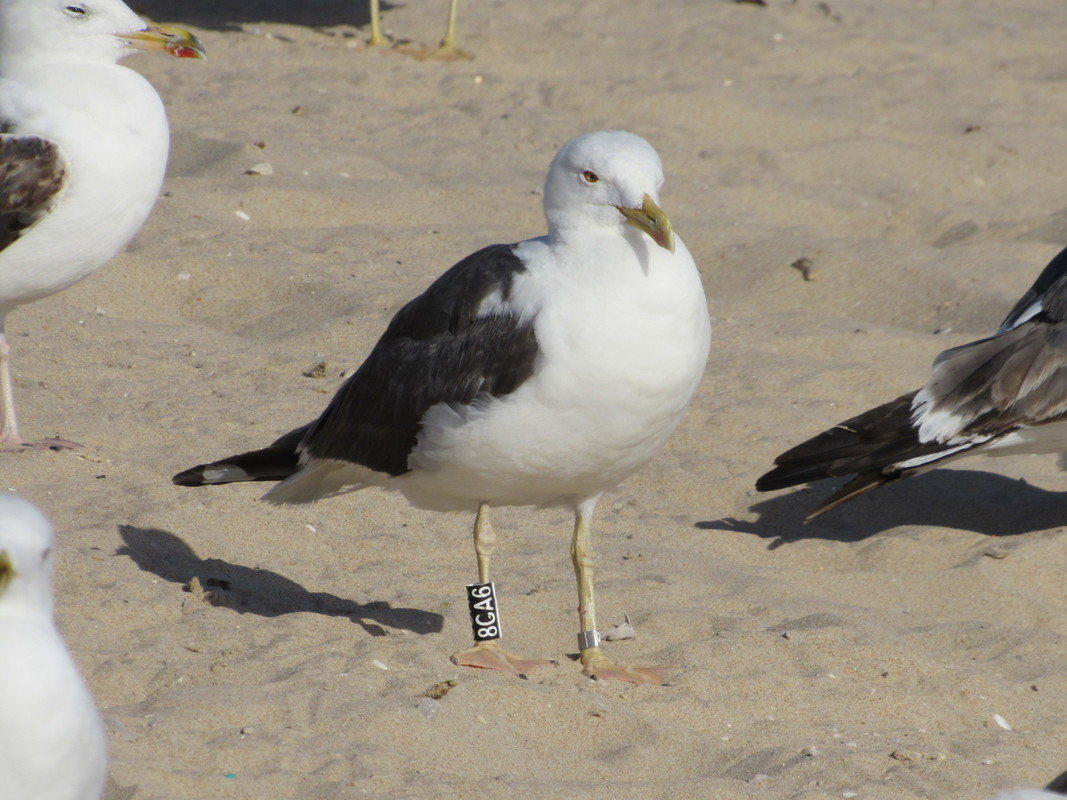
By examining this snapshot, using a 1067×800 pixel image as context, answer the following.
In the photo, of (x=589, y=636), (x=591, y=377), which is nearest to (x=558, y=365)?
(x=591, y=377)

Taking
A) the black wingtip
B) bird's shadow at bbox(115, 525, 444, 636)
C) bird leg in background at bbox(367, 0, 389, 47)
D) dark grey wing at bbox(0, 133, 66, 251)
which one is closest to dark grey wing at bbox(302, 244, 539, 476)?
the black wingtip

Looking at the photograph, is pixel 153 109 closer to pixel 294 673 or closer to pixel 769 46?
pixel 294 673

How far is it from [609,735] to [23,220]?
109 inches

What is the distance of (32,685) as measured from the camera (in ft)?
6.86

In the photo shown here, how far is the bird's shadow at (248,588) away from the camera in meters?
4.27

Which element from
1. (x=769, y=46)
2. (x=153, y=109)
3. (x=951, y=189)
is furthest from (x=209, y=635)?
(x=769, y=46)

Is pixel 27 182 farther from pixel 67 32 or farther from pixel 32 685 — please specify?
pixel 32 685

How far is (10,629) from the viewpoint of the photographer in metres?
2.10

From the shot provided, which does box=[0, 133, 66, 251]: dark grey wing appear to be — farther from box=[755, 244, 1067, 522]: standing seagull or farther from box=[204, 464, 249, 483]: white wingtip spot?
box=[755, 244, 1067, 522]: standing seagull

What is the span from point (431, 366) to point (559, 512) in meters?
1.56

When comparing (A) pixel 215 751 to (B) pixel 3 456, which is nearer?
(A) pixel 215 751

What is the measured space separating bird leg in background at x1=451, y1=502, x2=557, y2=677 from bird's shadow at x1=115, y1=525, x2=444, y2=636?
0.35 metres

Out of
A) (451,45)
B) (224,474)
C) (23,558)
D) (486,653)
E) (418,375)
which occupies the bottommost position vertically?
(486,653)

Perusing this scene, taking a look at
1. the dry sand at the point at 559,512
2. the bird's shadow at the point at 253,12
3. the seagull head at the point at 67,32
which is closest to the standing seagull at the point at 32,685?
the dry sand at the point at 559,512
